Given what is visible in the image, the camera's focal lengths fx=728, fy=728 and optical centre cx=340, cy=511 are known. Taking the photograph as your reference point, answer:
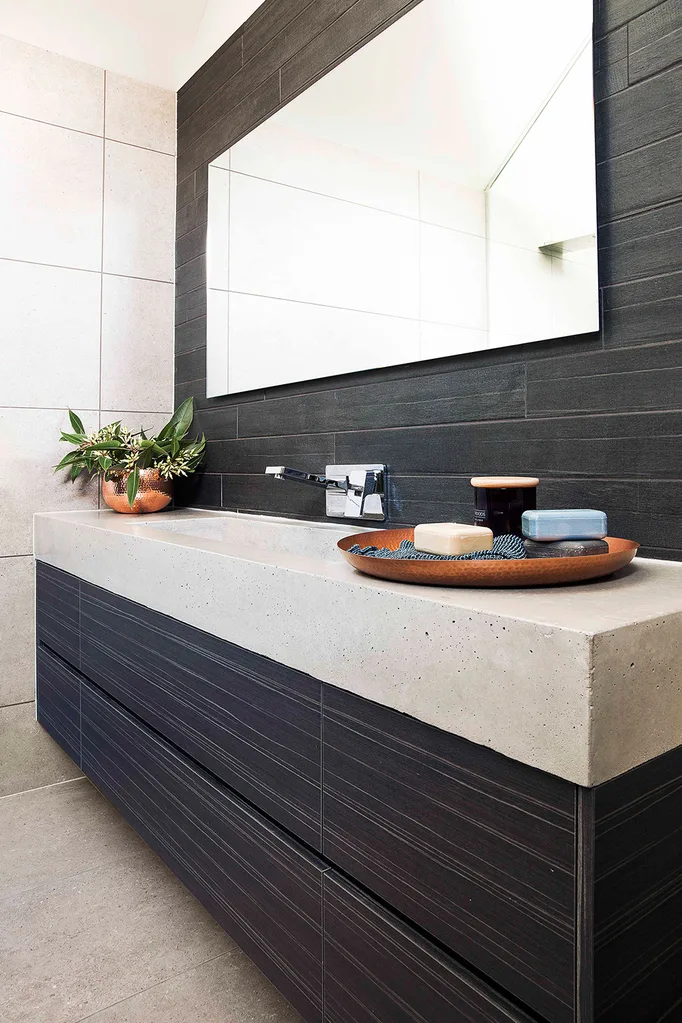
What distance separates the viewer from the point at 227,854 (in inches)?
48.5

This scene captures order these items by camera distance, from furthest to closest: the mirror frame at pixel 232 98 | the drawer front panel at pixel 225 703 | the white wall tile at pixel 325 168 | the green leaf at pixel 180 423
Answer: the green leaf at pixel 180 423 < the mirror frame at pixel 232 98 < the white wall tile at pixel 325 168 < the drawer front panel at pixel 225 703

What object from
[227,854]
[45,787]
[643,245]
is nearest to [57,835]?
[45,787]

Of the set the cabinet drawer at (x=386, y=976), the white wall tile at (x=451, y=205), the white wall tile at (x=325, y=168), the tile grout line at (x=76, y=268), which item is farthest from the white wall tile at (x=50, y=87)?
the cabinet drawer at (x=386, y=976)

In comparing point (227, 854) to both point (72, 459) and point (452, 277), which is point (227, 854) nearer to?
point (452, 277)

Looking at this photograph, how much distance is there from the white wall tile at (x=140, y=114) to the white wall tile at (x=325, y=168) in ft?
1.46

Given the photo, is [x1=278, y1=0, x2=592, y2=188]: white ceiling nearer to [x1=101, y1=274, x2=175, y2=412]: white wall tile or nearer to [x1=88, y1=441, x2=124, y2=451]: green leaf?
[x1=101, y1=274, x2=175, y2=412]: white wall tile

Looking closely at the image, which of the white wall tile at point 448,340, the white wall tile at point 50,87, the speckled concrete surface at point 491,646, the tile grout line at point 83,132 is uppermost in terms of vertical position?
the white wall tile at point 50,87

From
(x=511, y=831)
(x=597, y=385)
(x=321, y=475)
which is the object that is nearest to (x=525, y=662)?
(x=511, y=831)

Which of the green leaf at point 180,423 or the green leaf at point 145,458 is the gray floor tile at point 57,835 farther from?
the green leaf at point 180,423

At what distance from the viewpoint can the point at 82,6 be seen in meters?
2.12

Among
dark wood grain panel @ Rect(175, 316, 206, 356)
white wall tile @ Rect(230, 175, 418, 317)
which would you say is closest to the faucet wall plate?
white wall tile @ Rect(230, 175, 418, 317)

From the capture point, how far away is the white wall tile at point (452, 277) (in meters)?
1.37

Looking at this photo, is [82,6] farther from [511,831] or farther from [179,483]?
[511,831]

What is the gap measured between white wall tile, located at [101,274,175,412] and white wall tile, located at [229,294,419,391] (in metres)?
0.41
